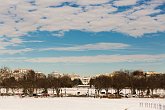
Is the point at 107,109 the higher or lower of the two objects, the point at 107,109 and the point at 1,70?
the lower

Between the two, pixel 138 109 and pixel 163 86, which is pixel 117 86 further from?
pixel 138 109

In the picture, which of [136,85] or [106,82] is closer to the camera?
[136,85]

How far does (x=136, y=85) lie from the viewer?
146 meters

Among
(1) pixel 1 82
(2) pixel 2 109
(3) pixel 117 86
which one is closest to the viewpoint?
(2) pixel 2 109

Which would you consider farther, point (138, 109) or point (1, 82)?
point (1, 82)

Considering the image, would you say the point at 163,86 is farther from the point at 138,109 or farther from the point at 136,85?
the point at 138,109

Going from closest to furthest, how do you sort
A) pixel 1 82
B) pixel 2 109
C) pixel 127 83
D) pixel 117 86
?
pixel 2 109, pixel 117 86, pixel 127 83, pixel 1 82

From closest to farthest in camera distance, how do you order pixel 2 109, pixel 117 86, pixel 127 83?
pixel 2 109 → pixel 117 86 → pixel 127 83

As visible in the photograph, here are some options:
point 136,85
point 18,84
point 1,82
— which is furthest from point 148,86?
point 1,82

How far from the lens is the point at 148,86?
5679 inches

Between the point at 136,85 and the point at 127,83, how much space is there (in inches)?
498

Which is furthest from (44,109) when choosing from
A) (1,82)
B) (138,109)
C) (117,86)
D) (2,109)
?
(1,82)

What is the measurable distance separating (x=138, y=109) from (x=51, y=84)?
10210cm

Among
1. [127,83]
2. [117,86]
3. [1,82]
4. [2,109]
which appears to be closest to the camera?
[2,109]
